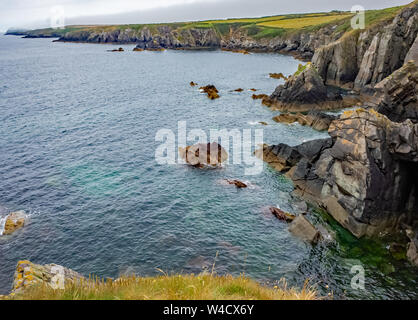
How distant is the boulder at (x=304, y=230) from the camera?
32425mm

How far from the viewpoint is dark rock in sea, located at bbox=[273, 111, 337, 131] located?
6378 centimetres

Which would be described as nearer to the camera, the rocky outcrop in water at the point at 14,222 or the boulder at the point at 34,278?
the boulder at the point at 34,278

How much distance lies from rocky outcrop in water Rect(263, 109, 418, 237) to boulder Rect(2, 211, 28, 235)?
34.0 m

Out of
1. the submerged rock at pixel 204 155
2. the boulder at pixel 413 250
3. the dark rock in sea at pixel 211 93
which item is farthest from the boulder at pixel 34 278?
the dark rock in sea at pixel 211 93

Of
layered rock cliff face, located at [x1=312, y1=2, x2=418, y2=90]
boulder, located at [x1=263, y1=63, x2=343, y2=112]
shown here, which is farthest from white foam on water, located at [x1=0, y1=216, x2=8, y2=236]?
layered rock cliff face, located at [x1=312, y1=2, x2=418, y2=90]

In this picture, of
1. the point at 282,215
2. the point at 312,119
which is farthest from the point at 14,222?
the point at 312,119

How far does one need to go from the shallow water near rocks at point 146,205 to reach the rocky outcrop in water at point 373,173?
2328 millimetres

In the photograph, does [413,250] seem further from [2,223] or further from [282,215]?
[2,223]

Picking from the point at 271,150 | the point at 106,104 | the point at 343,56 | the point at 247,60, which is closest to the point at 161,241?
the point at 271,150

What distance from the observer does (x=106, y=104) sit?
8562cm

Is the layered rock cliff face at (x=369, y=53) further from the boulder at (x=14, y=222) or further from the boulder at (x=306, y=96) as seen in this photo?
the boulder at (x=14, y=222)

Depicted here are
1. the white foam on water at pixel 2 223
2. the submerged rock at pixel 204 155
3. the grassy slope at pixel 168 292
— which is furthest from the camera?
the submerged rock at pixel 204 155

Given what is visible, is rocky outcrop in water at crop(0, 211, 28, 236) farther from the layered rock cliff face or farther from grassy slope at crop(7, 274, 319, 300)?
the layered rock cliff face
